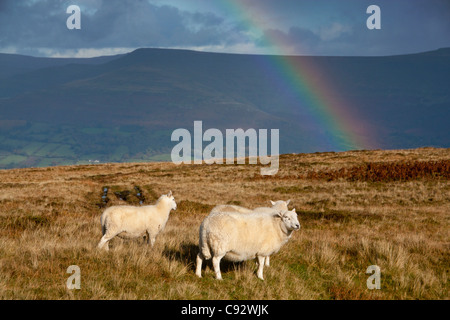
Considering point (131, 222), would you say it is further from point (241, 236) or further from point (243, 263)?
point (241, 236)

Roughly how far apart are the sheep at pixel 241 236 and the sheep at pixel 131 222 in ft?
10.7

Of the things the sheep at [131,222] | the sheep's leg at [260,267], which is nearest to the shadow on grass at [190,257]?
the sheep's leg at [260,267]

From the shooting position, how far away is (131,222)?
38.7 ft

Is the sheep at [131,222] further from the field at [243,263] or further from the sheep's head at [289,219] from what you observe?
the sheep's head at [289,219]

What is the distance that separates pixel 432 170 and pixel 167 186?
2472 centimetres

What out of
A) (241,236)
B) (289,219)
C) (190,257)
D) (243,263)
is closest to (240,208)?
(243,263)

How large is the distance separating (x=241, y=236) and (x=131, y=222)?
400 cm

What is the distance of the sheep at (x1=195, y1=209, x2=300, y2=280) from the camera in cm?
888

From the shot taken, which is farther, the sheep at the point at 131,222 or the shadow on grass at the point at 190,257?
the sheep at the point at 131,222

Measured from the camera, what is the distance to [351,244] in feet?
41.0

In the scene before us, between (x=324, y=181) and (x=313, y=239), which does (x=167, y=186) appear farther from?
(x=313, y=239)

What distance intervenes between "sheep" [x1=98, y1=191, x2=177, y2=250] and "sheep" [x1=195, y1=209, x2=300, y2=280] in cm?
326

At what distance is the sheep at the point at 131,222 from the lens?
11509mm
